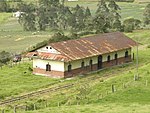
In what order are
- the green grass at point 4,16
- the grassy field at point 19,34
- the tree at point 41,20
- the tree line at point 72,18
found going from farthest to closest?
the green grass at point 4,16
the tree at point 41,20
the tree line at point 72,18
the grassy field at point 19,34

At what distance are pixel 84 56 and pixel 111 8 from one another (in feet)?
202

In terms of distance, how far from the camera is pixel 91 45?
5503cm

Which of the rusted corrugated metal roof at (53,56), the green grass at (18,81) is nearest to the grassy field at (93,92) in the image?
the green grass at (18,81)

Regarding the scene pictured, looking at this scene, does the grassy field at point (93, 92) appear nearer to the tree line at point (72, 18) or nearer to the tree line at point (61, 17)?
the tree line at point (72, 18)

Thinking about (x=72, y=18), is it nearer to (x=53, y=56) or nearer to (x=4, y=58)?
(x=4, y=58)

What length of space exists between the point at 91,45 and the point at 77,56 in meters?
5.02

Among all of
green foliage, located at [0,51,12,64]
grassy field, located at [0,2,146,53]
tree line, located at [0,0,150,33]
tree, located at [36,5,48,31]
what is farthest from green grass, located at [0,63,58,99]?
tree, located at [36,5,48,31]

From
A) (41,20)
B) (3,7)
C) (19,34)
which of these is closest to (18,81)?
(19,34)

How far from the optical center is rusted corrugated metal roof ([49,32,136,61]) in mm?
50781

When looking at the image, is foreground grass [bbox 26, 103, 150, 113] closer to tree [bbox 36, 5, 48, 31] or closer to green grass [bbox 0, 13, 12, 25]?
tree [bbox 36, 5, 48, 31]

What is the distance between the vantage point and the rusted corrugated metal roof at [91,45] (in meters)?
50.8

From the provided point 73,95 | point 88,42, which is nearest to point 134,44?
point 88,42

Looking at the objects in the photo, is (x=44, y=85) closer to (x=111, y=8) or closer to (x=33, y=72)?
(x=33, y=72)

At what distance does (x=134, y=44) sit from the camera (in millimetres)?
61031
